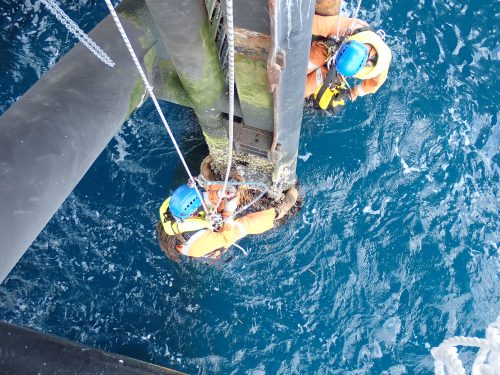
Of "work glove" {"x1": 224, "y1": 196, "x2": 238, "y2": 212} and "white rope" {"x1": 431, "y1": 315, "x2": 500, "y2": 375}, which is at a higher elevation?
"work glove" {"x1": 224, "y1": 196, "x2": 238, "y2": 212}

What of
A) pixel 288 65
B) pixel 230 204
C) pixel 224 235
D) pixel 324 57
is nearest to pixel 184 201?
pixel 224 235

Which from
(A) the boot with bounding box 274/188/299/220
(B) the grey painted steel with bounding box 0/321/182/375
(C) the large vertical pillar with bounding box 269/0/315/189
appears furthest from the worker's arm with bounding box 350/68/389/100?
(B) the grey painted steel with bounding box 0/321/182/375

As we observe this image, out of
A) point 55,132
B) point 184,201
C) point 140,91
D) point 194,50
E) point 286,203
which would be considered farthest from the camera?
point 286,203

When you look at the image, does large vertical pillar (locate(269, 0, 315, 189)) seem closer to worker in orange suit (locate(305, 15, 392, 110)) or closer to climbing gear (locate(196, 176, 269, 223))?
climbing gear (locate(196, 176, 269, 223))

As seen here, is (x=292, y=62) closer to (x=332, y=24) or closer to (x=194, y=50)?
(x=194, y=50)

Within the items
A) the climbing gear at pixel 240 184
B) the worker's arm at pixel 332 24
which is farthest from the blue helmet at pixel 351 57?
the climbing gear at pixel 240 184

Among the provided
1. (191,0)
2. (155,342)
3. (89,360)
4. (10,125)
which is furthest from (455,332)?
(10,125)
